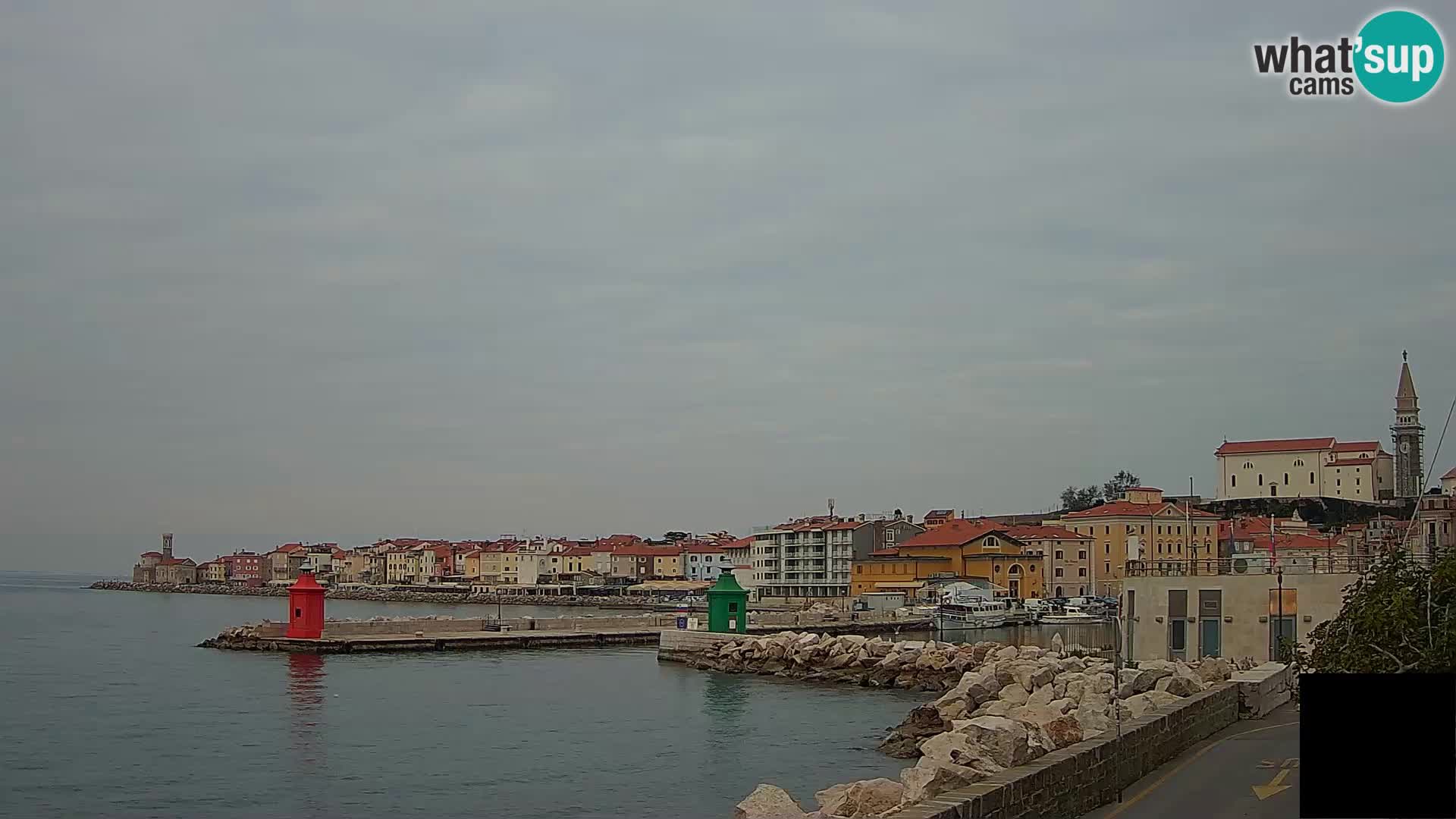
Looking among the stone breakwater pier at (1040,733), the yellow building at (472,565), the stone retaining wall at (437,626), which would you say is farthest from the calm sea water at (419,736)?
the yellow building at (472,565)

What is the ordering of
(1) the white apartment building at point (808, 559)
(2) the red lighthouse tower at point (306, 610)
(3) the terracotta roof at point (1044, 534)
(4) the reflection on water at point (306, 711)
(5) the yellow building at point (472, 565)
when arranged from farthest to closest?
(5) the yellow building at point (472, 565)
(1) the white apartment building at point (808, 559)
(3) the terracotta roof at point (1044, 534)
(2) the red lighthouse tower at point (306, 610)
(4) the reflection on water at point (306, 711)

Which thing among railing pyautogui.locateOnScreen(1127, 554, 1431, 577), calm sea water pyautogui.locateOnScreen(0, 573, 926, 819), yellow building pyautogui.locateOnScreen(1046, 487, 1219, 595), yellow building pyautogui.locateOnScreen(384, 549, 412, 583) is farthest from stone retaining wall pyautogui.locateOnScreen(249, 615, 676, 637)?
yellow building pyautogui.locateOnScreen(384, 549, 412, 583)

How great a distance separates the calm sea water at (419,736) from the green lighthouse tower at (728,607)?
120 inches

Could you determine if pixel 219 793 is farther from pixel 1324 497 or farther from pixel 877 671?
pixel 1324 497

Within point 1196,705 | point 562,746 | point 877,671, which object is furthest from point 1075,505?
point 1196,705

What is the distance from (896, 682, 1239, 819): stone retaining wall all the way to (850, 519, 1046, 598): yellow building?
7378cm

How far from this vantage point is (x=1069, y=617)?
7594 cm

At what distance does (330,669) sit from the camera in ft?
152

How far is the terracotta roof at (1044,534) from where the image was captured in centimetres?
9538

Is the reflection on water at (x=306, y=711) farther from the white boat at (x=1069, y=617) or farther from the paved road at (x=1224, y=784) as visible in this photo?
the white boat at (x=1069, y=617)

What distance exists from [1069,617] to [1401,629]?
217 feet

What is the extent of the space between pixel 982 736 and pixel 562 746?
49.5 feet

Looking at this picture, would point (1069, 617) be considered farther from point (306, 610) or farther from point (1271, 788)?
point (1271, 788)

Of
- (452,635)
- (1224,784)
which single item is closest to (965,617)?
(452,635)
